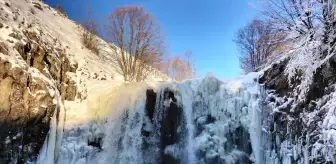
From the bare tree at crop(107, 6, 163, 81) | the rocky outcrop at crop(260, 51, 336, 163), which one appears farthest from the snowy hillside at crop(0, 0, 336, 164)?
the bare tree at crop(107, 6, 163, 81)

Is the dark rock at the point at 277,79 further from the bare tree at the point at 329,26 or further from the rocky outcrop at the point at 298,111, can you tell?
the bare tree at the point at 329,26

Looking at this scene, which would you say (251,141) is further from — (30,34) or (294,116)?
(30,34)

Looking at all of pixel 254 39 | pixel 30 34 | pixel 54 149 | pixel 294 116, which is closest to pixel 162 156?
pixel 54 149

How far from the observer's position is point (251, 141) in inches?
360

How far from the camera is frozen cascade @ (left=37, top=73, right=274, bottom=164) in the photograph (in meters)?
9.15

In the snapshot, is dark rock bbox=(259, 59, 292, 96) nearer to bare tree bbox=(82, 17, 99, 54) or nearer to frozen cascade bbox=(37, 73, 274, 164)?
frozen cascade bbox=(37, 73, 274, 164)

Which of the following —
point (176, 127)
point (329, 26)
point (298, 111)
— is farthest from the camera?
point (176, 127)

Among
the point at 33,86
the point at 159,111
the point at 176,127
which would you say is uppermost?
the point at 33,86

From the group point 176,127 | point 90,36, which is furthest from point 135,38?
point 176,127

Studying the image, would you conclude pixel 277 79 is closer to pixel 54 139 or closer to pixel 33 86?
pixel 54 139

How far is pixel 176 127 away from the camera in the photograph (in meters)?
9.61

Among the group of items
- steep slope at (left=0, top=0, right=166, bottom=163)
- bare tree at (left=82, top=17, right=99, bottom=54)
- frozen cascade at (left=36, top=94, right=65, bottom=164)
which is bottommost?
frozen cascade at (left=36, top=94, right=65, bottom=164)

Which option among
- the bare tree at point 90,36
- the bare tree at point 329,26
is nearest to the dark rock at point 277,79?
the bare tree at point 329,26

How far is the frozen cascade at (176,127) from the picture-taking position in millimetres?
9148
